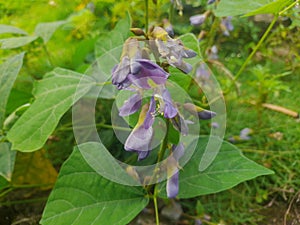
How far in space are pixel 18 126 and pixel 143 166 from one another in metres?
0.31

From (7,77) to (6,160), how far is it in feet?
0.69

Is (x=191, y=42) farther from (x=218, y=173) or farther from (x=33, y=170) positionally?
(x=33, y=170)

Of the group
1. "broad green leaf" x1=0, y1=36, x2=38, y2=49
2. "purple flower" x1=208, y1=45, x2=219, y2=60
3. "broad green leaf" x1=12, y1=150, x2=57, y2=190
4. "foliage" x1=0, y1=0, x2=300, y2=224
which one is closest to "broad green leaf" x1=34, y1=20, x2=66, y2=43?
"foliage" x1=0, y1=0, x2=300, y2=224

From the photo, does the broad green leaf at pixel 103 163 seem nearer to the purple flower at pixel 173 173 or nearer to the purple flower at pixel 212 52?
the purple flower at pixel 173 173

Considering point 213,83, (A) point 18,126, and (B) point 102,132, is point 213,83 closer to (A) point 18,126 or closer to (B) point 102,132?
(B) point 102,132

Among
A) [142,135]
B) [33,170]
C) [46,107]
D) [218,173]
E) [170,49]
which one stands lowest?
[33,170]

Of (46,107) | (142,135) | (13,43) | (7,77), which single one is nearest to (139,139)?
(142,135)

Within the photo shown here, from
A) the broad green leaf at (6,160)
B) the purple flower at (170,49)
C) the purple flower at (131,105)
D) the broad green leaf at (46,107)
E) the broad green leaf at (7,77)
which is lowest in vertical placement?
the broad green leaf at (6,160)

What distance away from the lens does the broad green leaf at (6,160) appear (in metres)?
0.97

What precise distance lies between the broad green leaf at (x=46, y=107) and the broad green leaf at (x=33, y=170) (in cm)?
21

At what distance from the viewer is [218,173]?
0.89 m

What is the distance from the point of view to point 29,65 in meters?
1.68

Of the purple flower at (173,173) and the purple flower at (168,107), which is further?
the purple flower at (173,173)

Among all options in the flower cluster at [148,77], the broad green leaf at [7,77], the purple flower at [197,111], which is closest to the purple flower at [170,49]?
the flower cluster at [148,77]
